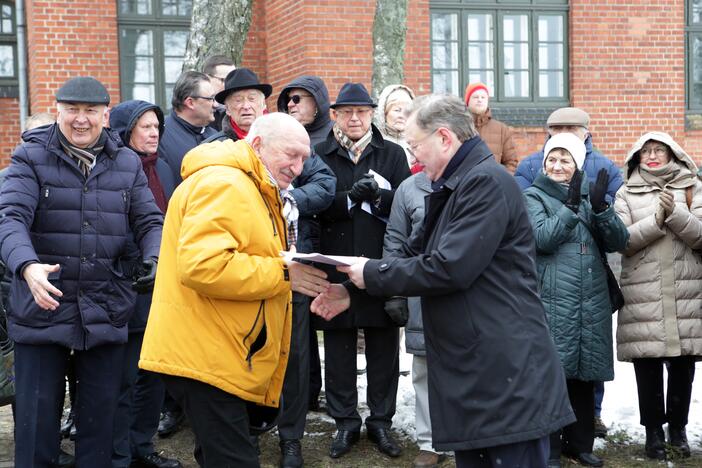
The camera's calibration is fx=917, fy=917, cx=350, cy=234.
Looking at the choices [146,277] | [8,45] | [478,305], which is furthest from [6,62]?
[478,305]

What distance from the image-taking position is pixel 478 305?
3562 mm

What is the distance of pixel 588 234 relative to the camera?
5539mm

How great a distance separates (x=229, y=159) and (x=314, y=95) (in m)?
2.83

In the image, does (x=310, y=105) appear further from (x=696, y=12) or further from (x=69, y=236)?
(x=696, y=12)

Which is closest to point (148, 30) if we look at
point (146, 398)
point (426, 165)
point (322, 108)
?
point (322, 108)

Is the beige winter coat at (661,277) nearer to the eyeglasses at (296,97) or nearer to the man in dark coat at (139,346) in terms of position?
the eyeglasses at (296,97)

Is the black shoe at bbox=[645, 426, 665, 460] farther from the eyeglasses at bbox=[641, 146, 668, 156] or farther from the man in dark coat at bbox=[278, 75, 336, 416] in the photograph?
the man in dark coat at bbox=[278, 75, 336, 416]

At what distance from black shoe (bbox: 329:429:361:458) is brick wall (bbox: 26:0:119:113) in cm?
770

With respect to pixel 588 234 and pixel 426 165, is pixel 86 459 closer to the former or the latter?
pixel 426 165

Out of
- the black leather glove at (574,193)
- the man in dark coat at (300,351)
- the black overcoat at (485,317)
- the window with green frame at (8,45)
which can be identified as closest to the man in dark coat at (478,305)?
the black overcoat at (485,317)

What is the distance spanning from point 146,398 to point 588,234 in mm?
2870

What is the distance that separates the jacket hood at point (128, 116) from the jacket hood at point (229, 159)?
6.34 feet

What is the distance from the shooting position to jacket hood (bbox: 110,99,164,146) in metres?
5.61

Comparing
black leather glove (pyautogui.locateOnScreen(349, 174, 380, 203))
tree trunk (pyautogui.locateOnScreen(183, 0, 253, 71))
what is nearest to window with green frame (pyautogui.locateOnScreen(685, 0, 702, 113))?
tree trunk (pyautogui.locateOnScreen(183, 0, 253, 71))
